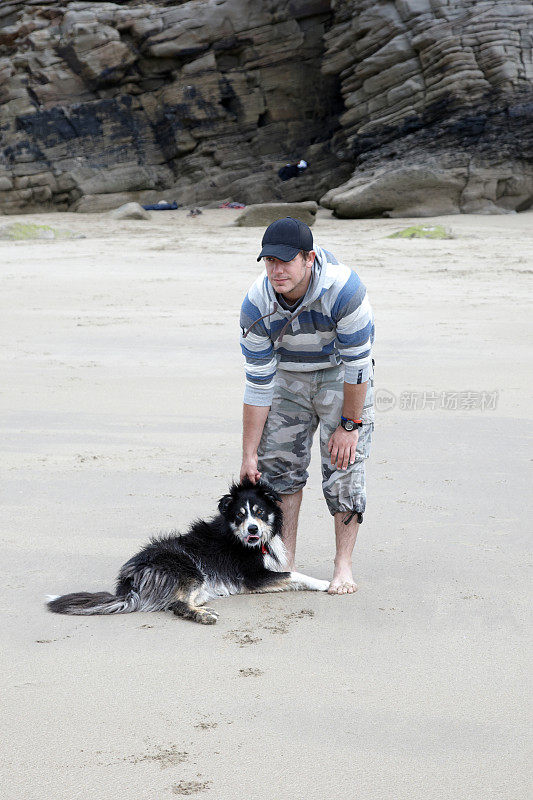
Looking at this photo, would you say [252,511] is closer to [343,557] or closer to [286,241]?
[343,557]

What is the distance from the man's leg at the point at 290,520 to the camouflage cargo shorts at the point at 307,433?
0.06m

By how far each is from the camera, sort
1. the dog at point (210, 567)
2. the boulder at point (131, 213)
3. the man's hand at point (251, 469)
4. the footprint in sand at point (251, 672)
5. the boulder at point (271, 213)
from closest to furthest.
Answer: the footprint in sand at point (251, 672) → the dog at point (210, 567) → the man's hand at point (251, 469) → the boulder at point (271, 213) → the boulder at point (131, 213)

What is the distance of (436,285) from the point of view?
34.7 ft

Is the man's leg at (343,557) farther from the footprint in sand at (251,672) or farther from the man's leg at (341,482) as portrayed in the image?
the footprint in sand at (251,672)

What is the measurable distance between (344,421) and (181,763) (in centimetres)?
163

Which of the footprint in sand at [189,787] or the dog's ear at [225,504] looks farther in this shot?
the dog's ear at [225,504]

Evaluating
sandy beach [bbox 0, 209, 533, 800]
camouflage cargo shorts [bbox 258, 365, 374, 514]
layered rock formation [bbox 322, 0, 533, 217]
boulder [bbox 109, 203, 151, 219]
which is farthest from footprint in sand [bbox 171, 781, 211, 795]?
boulder [bbox 109, 203, 151, 219]

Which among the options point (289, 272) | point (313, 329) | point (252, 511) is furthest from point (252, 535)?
point (289, 272)

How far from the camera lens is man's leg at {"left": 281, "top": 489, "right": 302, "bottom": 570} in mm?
3893

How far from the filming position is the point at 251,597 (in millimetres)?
3697

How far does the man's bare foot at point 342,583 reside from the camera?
361cm

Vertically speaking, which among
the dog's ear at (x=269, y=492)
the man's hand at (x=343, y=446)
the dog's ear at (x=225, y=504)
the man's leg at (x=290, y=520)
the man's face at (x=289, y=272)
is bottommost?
the man's leg at (x=290, y=520)

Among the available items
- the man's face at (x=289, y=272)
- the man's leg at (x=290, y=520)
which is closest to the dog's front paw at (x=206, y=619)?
the man's leg at (x=290, y=520)

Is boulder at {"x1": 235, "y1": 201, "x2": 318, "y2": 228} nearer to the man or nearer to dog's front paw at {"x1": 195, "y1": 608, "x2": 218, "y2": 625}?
the man
